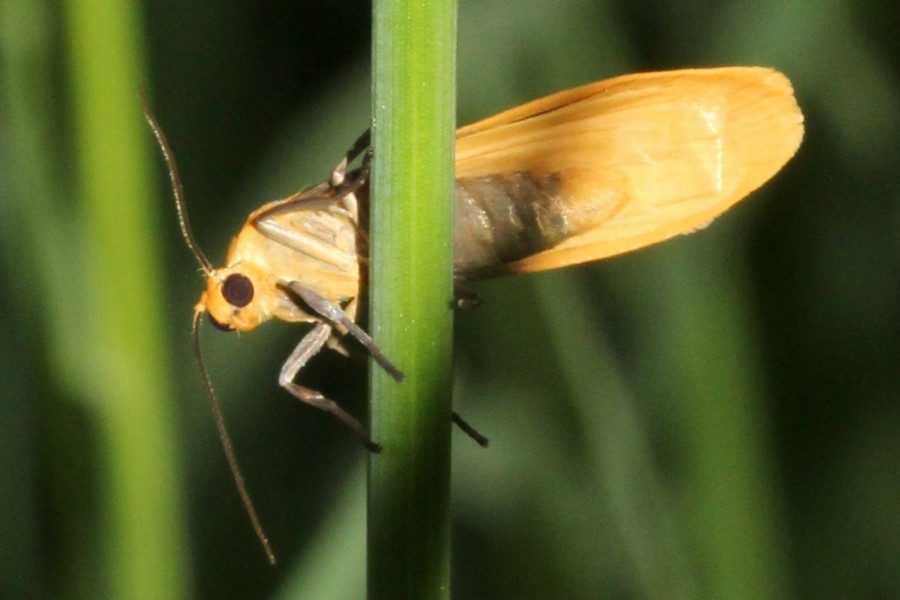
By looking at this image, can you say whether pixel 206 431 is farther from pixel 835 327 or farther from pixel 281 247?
pixel 835 327

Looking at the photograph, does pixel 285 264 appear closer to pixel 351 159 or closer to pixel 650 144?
pixel 351 159

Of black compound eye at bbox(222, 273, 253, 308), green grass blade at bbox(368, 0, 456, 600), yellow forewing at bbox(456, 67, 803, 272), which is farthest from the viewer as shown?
black compound eye at bbox(222, 273, 253, 308)

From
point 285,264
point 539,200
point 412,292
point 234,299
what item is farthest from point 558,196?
point 412,292

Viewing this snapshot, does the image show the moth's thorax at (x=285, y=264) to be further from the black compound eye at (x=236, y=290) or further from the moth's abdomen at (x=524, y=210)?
the moth's abdomen at (x=524, y=210)

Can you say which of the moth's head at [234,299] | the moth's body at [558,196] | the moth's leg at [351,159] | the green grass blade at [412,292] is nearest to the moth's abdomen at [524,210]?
the moth's body at [558,196]

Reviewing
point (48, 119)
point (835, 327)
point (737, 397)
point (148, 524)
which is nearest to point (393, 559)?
point (148, 524)

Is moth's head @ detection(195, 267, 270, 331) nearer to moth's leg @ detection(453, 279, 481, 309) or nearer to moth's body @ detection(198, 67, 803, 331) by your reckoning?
moth's body @ detection(198, 67, 803, 331)

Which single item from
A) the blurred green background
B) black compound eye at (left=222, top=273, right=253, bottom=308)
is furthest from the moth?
the blurred green background

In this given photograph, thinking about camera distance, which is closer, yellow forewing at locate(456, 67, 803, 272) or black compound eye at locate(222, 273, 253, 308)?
yellow forewing at locate(456, 67, 803, 272)
